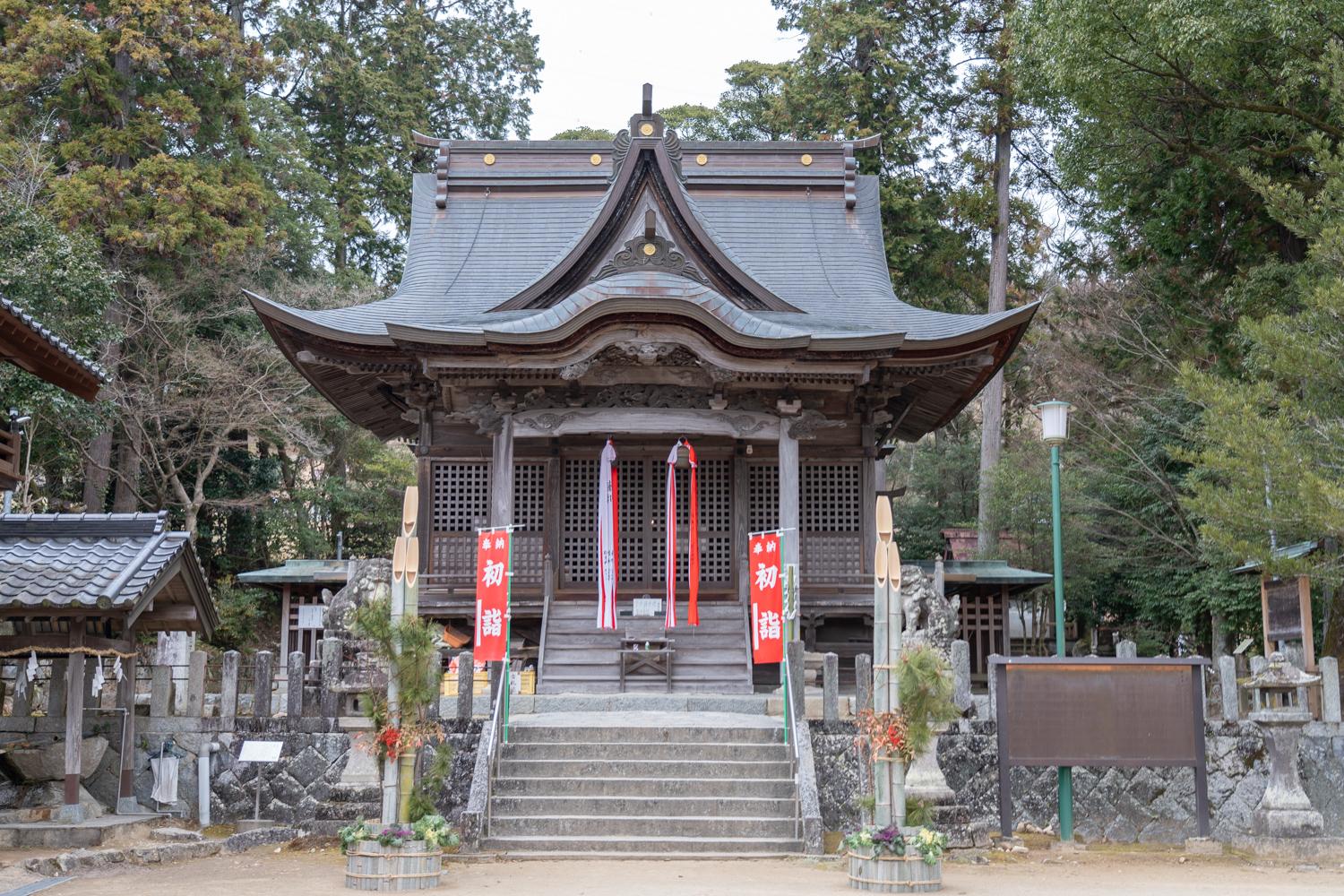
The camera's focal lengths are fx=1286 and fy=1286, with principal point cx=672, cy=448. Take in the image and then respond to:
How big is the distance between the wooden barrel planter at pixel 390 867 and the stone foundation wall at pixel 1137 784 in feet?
14.3

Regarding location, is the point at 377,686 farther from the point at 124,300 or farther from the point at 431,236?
the point at 124,300

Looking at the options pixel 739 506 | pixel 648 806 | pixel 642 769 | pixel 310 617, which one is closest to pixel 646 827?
pixel 648 806

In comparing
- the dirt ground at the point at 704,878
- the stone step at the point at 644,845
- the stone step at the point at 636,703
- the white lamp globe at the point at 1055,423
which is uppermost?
the white lamp globe at the point at 1055,423

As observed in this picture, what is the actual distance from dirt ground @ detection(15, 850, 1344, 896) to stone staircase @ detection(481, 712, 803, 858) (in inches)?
15.3

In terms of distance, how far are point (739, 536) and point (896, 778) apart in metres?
7.37

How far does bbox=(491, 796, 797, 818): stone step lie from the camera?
1130 cm

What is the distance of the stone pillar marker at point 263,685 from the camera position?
13.0 meters

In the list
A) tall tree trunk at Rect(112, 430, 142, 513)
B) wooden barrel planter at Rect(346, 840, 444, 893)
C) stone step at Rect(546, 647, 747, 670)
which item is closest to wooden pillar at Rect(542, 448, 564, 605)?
stone step at Rect(546, 647, 747, 670)

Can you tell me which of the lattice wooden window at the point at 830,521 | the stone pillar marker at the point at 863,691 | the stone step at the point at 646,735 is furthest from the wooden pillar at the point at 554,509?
the stone pillar marker at the point at 863,691


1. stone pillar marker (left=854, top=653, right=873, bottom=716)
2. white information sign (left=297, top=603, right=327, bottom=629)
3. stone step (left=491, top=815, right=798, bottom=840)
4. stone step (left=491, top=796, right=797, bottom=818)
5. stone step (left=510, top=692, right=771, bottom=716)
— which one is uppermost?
white information sign (left=297, top=603, right=327, bottom=629)

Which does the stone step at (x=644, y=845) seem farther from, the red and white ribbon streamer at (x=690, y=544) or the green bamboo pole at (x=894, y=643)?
the red and white ribbon streamer at (x=690, y=544)

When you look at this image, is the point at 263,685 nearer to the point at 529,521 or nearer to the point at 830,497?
the point at 529,521

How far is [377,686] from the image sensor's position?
10047 mm

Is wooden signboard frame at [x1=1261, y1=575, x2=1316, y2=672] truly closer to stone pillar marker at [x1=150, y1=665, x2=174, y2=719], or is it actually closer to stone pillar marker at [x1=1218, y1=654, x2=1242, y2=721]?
stone pillar marker at [x1=1218, y1=654, x2=1242, y2=721]
